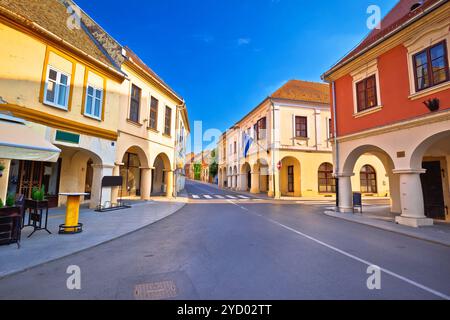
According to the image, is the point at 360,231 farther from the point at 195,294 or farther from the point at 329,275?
the point at 195,294

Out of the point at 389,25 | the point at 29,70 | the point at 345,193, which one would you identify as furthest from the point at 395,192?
the point at 29,70

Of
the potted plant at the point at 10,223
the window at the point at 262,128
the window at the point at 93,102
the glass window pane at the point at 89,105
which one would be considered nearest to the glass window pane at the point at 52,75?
the window at the point at 93,102

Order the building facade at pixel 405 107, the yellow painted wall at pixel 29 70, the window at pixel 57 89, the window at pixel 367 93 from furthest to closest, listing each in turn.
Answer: the window at pixel 367 93, the window at pixel 57 89, the building facade at pixel 405 107, the yellow painted wall at pixel 29 70

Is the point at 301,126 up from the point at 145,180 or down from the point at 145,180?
up

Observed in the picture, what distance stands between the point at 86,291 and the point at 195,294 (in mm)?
1716

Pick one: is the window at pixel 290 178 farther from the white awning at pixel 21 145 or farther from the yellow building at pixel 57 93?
the white awning at pixel 21 145

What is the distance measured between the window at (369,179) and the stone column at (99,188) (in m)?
24.8

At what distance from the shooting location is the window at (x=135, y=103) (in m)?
14.1

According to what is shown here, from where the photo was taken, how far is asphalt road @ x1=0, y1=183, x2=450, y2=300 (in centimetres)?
336

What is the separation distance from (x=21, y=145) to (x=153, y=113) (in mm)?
11961

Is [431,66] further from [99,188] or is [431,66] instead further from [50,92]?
[99,188]

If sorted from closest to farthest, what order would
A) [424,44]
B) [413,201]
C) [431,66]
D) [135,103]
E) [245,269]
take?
1. [245,269]
2. [431,66]
3. [424,44]
4. [413,201]
5. [135,103]

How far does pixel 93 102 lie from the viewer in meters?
11.1
